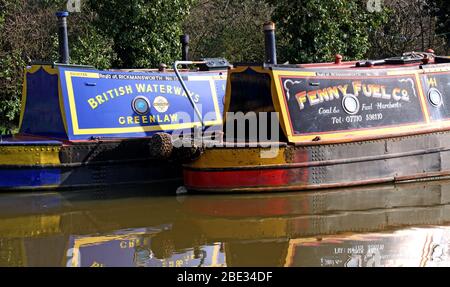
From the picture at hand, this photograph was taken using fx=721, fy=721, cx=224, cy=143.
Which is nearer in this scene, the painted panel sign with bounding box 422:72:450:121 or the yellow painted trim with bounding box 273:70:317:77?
the yellow painted trim with bounding box 273:70:317:77

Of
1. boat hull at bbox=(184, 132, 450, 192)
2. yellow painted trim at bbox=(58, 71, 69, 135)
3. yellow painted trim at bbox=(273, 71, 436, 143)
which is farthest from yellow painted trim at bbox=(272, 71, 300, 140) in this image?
yellow painted trim at bbox=(58, 71, 69, 135)

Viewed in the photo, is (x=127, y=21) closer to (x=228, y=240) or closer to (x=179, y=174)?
(x=179, y=174)

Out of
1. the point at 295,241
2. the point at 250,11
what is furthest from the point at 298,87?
the point at 250,11

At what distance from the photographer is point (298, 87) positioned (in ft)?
31.7

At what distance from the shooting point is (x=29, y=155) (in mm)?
9812

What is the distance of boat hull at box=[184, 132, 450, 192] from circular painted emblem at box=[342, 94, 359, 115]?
1.65 feet

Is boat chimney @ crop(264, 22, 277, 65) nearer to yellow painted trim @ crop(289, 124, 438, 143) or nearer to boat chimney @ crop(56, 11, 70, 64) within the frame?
yellow painted trim @ crop(289, 124, 438, 143)

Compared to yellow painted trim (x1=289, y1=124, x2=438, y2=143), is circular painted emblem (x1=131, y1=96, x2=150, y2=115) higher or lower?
higher

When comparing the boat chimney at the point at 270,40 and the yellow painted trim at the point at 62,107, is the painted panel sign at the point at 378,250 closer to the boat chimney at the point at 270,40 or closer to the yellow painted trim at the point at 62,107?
the boat chimney at the point at 270,40

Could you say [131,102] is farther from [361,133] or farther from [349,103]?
[361,133]

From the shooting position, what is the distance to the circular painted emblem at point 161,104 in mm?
10859

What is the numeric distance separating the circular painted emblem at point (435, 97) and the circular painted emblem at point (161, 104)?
3.88 meters

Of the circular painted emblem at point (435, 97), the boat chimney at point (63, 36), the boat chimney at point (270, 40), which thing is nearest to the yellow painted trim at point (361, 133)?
the circular painted emblem at point (435, 97)

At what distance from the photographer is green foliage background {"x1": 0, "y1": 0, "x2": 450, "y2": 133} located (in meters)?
15.0
